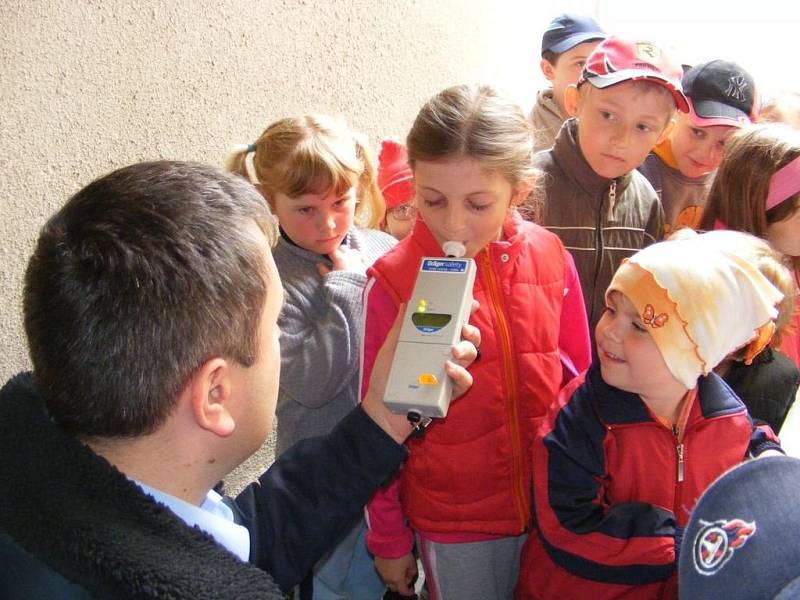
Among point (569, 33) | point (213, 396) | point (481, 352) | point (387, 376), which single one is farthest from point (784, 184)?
point (213, 396)

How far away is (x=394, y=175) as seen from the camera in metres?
2.05

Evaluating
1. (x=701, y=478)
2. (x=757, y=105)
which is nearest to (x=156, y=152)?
(x=701, y=478)

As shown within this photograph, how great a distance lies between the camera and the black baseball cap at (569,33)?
2.52 m

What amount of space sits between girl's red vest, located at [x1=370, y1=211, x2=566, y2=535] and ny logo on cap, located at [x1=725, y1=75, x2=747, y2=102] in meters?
1.03

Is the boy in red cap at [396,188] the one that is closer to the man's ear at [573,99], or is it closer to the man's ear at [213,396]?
the man's ear at [573,99]

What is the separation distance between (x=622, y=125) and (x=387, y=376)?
920 millimetres

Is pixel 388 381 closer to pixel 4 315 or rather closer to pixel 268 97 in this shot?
pixel 4 315

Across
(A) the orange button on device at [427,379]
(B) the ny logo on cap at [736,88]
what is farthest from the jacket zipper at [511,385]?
(B) the ny logo on cap at [736,88]

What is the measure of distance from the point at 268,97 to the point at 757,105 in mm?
1376

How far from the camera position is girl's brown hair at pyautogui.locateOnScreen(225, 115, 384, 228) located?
1451 mm

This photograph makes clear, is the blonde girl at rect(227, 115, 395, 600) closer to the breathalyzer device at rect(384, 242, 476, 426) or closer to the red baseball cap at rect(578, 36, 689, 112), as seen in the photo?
the breathalyzer device at rect(384, 242, 476, 426)

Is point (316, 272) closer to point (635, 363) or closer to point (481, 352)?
point (481, 352)

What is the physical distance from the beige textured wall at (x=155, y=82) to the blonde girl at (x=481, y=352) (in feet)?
2.05

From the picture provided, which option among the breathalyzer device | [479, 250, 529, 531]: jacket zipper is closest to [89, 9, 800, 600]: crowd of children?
[479, 250, 529, 531]: jacket zipper
